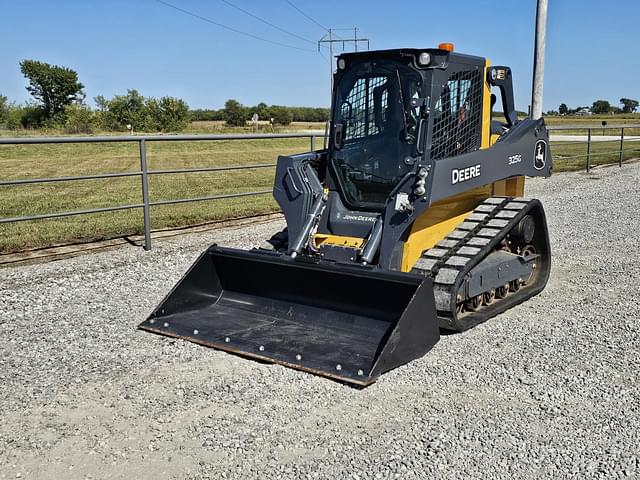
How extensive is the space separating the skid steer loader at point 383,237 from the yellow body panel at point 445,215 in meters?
0.02

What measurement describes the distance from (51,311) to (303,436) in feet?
10.9

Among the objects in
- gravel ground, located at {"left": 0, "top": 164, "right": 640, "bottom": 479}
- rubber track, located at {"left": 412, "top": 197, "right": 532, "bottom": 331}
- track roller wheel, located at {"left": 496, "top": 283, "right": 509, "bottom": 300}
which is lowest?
gravel ground, located at {"left": 0, "top": 164, "right": 640, "bottom": 479}

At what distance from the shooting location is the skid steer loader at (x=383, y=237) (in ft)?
17.0

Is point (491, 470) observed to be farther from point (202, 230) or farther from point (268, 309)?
point (202, 230)

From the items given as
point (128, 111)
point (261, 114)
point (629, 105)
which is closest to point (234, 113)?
point (261, 114)

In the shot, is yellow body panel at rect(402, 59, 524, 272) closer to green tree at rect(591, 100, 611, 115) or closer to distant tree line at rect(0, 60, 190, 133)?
distant tree line at rect(0, 60, 190, 133)

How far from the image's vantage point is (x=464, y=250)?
584 cm

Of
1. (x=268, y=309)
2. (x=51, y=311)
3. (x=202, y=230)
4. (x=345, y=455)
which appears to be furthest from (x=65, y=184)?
(x=345, y=455)

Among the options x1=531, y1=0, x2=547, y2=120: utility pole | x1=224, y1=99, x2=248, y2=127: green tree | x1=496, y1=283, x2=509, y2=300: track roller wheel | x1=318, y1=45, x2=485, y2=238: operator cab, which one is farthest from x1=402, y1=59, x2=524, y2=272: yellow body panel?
x1=224, y1=99, x2=248, y2=127: green tree

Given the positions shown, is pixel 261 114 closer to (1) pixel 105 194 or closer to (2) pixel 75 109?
(2) pixel 75 109

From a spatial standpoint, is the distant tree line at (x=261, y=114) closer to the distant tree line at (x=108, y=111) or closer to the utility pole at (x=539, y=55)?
the distant tree line at (x=108, y=111)

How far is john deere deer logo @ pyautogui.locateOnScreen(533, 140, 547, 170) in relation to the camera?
282 inches

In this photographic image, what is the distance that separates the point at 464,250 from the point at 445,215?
0.47m

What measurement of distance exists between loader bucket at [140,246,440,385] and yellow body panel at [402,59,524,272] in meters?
0.57
